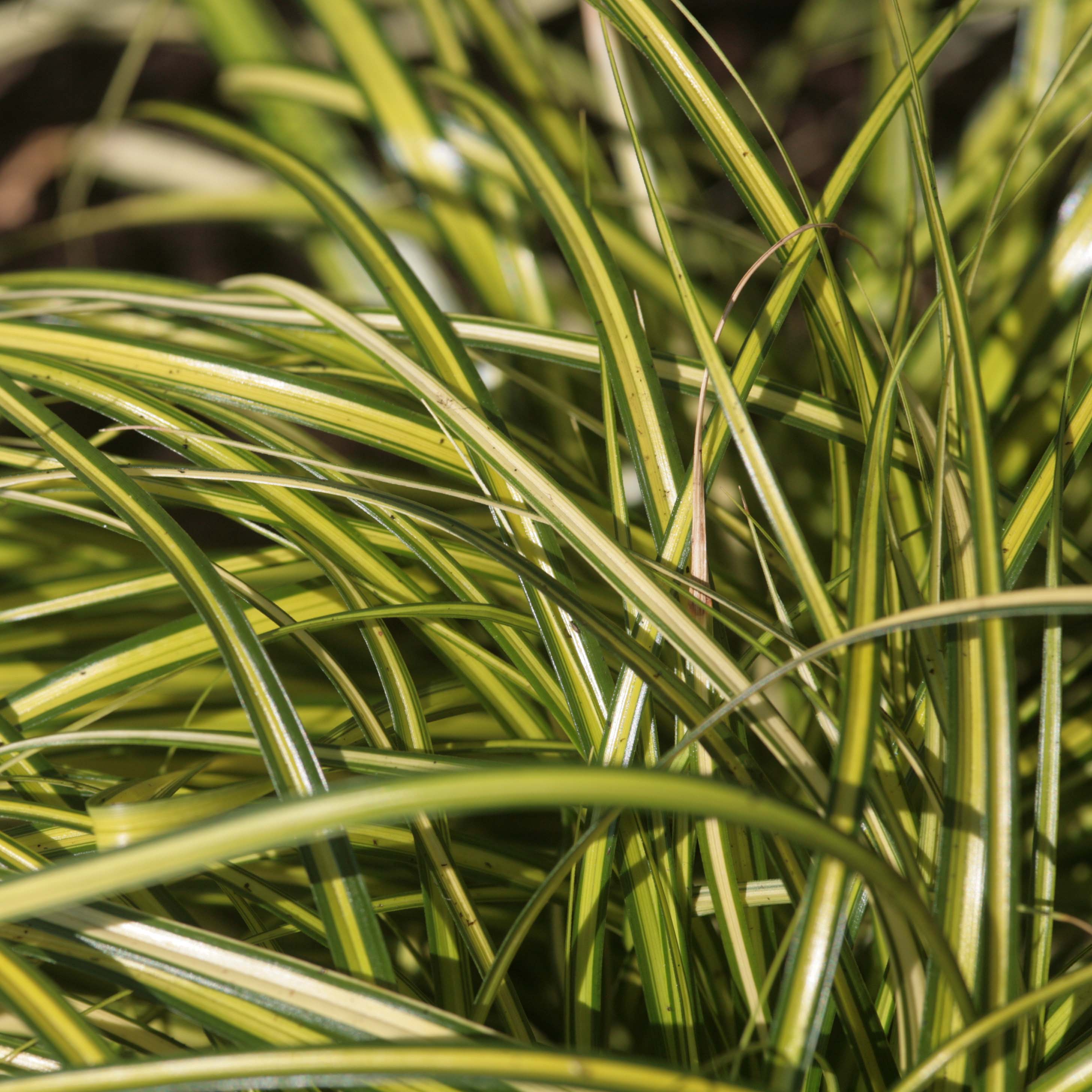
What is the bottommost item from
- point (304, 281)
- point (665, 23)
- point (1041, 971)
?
point (1041, 971)

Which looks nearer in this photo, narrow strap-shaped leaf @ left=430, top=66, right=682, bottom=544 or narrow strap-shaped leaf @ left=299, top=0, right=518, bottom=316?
narrow strap-shaped leaf @ left=430, top=66, right=682, bottom=544

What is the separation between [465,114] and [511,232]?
0.12 metres

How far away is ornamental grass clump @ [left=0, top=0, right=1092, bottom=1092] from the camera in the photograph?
0.27 metres

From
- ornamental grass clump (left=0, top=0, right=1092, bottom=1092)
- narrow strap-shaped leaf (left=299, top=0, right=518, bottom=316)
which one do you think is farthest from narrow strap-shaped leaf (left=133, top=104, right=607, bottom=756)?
narrow strap-shaped leaf (left=299, top=0, right=518, bottom=316)

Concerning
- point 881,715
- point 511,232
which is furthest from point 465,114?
point 881,715

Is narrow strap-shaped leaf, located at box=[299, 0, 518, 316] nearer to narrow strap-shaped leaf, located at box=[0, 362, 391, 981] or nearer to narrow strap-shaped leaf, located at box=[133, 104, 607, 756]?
narrow strap-shaped leaf, located at box=[133, 104, 607, 756]

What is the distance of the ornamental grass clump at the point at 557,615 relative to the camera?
27cm

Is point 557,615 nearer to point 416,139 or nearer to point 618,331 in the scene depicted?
point 618,331

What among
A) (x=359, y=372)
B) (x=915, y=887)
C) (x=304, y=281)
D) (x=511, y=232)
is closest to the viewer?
(x=915, y=887)

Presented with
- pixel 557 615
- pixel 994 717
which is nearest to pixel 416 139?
pixel 557 615

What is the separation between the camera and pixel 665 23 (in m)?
0.42

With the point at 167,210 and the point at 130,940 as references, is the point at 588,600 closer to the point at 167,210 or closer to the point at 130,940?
the point at 130,940

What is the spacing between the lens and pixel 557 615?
0.38 metres

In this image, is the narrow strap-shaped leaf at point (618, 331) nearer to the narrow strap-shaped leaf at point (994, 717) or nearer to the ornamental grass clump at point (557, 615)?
the ornamental grass clump at point (557, 615)
